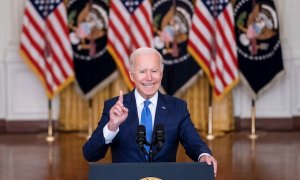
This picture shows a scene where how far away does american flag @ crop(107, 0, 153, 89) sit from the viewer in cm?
778

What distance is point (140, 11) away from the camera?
25.5 ft

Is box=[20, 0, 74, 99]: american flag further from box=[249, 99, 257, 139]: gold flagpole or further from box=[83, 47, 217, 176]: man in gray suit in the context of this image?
box=[83, 47, 217, 176]: man in gray suit

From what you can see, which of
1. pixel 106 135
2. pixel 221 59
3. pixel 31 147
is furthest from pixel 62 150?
pixel 106 135

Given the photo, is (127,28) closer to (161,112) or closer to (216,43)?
(216,43)

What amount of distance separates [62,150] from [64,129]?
1.36 meters

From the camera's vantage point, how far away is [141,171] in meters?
2.23

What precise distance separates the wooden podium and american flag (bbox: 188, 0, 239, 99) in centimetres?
559

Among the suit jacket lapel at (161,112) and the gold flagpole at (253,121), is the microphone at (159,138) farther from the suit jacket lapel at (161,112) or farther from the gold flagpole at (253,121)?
the gold flagpole at (253,121)

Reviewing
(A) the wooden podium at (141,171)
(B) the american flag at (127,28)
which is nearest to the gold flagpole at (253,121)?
(B) the american flag at (127,28)

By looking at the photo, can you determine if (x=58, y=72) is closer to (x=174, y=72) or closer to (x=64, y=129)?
(x=64, y=129)

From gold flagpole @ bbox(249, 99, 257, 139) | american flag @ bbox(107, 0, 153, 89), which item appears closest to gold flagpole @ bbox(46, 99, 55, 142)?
american flag @ bbox(107, 0, 153, 89)

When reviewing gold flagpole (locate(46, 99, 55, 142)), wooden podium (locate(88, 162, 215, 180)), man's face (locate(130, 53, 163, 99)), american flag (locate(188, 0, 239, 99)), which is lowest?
gold flagpole (locate(46, 99, 55, 142))

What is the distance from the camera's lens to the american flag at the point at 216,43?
770 cm

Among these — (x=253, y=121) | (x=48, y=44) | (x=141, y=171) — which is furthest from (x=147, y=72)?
(x=253, y=121)
